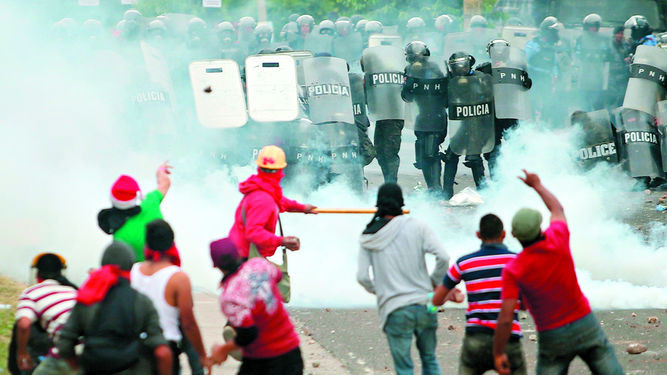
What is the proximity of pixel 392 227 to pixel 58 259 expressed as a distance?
165 centimetres

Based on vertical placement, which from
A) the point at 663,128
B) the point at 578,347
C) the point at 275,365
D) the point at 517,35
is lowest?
the point at 578,347

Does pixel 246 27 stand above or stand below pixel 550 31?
above

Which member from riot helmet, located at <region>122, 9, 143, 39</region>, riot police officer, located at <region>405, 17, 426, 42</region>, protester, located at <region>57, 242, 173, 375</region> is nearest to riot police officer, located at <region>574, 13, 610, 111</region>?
riot police officer, located at <region>405, 17, 426, 42</region>

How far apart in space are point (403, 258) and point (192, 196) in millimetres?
5571

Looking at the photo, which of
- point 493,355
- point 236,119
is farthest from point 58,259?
point 236,119

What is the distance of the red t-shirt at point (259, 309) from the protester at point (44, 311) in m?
0.82

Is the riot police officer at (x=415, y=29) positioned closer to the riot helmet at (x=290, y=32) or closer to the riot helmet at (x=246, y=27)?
the riot helmet at (x=290, y=32)

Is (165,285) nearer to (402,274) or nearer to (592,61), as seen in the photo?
(402,274)

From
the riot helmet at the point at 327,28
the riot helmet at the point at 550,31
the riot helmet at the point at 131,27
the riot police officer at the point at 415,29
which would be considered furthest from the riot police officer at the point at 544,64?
the riot helmet at the point at 131,27

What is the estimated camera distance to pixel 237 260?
4.46 meters

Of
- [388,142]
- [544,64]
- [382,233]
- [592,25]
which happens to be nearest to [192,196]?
[388,142]

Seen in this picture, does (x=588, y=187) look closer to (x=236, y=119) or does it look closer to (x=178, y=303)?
(x=236, y=119)

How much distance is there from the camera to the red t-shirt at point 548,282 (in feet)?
14.6

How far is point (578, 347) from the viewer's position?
4562 mm
